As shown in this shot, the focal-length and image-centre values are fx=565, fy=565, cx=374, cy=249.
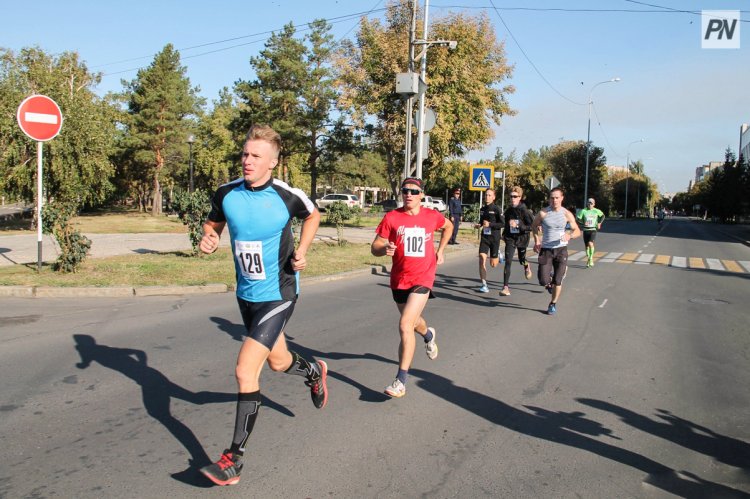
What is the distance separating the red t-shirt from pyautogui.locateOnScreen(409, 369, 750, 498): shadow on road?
0.97 meters

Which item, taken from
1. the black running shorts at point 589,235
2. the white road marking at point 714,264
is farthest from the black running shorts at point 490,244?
the white road marking at point 714,264

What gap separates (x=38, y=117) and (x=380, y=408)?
28.7 feet

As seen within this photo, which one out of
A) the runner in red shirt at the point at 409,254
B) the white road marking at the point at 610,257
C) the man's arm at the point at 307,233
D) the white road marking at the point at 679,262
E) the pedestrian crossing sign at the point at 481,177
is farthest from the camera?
the pedestrian crossing sign at the point at 481,177

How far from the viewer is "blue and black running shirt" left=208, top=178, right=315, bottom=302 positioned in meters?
3.47

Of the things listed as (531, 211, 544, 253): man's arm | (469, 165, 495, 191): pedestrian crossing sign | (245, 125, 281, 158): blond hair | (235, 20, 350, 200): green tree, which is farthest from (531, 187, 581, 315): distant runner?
(235, 20, 350, 200): green tree

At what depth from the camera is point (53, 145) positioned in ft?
72.4

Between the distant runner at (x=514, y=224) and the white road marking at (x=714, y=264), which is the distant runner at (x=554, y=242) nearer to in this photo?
the distant runner at (x=514, y=224)

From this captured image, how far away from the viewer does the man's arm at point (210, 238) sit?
355cm

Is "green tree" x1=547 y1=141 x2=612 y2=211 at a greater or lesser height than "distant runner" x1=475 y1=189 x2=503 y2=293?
greater

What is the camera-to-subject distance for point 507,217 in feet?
36.1

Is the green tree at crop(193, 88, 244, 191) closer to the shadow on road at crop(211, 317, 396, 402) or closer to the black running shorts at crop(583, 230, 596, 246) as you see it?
the black running shorts at crop(583, 230, 596, 246)

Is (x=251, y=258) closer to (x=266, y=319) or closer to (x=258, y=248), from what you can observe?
(x=258, y=248)

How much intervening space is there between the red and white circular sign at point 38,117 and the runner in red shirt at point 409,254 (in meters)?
7.71

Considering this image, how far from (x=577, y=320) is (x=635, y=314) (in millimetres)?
1308
